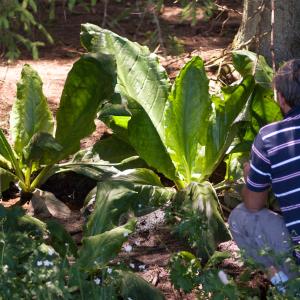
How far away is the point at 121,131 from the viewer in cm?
482

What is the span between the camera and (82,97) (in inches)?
182

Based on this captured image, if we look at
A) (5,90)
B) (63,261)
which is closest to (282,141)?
(63,261)

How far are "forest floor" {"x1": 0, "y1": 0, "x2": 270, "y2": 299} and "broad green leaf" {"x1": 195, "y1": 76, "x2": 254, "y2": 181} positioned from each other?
1.35ft

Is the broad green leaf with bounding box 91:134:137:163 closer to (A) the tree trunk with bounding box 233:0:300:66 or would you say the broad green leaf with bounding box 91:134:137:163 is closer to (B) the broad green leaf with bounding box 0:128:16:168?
(B) the broad green leaf with bounding box 0:128:16:168

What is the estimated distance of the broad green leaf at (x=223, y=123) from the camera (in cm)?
456

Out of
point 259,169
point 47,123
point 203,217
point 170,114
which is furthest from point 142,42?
point 259,169

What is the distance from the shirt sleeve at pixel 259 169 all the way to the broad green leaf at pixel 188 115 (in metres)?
1.18

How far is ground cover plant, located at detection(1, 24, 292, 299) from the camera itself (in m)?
4.40

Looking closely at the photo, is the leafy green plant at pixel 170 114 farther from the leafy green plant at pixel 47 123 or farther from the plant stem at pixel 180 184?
the leafy green plant at pixel 47 123

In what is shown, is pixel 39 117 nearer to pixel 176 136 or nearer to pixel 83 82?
pixel 83 82

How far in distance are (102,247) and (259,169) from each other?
0.81m

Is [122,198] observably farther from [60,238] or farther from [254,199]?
[254,199]

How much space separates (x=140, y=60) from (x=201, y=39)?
2.60 meters

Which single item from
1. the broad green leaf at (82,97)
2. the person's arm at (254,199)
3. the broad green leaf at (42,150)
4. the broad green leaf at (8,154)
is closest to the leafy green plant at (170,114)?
the broad green leaf at (82,97)
